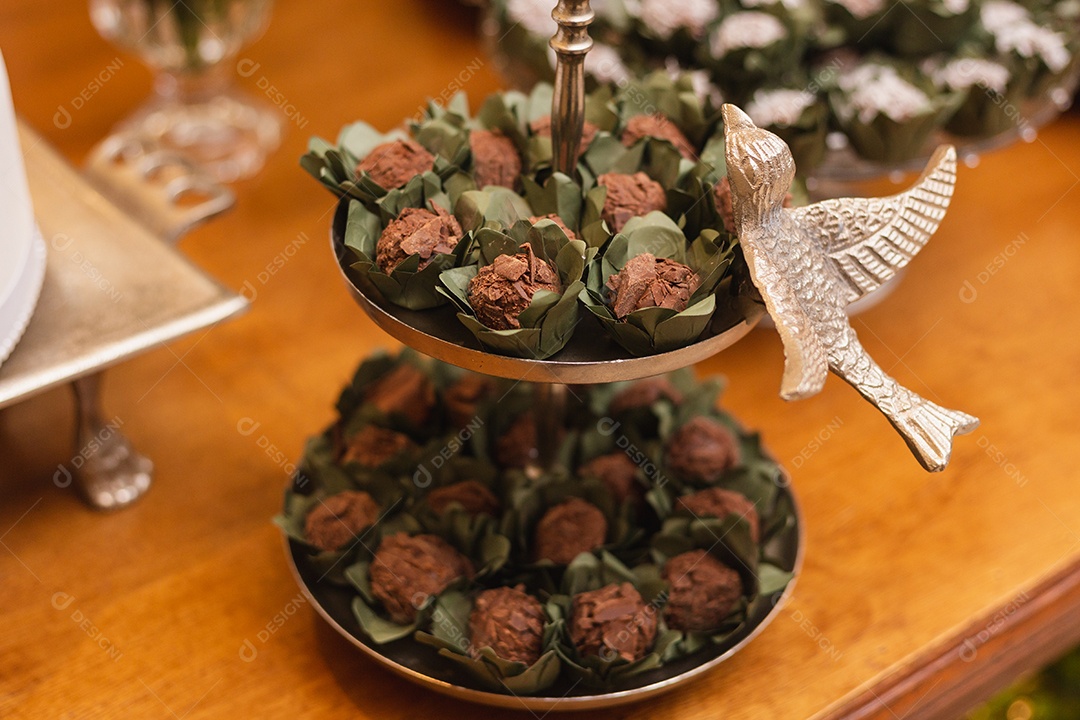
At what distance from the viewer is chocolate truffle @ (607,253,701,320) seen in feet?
1.67

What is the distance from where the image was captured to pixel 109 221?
2.49 ft

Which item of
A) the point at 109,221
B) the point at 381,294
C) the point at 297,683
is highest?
the point at 381,294

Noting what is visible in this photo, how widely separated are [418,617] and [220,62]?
2.18 ft

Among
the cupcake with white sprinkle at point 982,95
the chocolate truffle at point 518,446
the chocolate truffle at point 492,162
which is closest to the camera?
the chocolate truffle at point 492,162

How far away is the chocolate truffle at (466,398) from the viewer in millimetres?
726

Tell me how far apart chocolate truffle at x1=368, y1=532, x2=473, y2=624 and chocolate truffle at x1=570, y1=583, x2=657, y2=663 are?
0.07 metres

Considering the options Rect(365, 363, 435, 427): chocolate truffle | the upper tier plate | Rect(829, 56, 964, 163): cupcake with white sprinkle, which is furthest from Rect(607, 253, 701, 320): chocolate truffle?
Rect(829, 56, 964, 163): cupcake with white sprinkle

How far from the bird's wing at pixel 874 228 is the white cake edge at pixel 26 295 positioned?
44 cm

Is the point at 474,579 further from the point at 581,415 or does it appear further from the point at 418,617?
the point at 581,415

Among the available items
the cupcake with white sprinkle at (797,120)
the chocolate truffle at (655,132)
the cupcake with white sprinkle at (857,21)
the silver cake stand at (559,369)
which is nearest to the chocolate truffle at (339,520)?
the silver cake stand at (559,369)

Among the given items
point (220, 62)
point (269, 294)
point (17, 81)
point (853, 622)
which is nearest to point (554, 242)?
point (853, 622)

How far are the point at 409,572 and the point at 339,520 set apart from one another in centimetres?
6

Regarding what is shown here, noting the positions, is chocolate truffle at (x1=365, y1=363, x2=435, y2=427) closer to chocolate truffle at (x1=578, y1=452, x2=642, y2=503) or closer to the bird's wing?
chocolate truffle at (x1=578, y1=452, x2=642, y2=503)

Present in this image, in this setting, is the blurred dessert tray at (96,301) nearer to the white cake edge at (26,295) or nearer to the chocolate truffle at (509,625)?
the white cake edge at (26,295)
